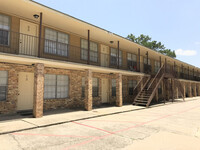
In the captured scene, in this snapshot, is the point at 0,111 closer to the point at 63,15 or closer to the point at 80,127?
the point at 80,127

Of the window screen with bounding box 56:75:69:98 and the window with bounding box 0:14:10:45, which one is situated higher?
the window with bounding box 0:14:10:45

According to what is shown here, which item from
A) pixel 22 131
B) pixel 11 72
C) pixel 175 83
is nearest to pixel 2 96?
pixel 11 72

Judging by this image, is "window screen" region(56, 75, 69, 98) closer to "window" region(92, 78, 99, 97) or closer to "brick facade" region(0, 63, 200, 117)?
"brick facade" region(0, 63, 200, 117)

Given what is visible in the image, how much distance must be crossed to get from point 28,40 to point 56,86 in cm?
416

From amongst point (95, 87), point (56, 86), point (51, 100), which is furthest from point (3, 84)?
point (95, 87)

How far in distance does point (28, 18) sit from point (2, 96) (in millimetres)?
5695

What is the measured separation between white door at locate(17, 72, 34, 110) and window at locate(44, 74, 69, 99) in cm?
115

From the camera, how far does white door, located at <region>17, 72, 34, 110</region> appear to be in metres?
10.7

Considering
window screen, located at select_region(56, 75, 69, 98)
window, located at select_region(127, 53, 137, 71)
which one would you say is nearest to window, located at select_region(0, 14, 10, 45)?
window screen, located at select_region(56, 75, 69, 98)

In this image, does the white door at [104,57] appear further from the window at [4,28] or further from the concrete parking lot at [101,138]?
the concrete parking lot at [101,138]

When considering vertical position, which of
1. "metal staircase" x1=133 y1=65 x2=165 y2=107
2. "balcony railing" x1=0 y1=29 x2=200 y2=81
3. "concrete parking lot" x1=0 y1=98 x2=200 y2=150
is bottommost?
"concrete parking lot" x1=0 y1=98 x2=200 y2=150

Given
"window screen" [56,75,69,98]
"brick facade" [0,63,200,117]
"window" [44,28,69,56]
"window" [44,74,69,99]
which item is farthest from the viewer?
"window screen" [56,75,69,98]

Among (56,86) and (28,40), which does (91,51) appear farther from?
(28,40)

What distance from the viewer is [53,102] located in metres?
12.3
